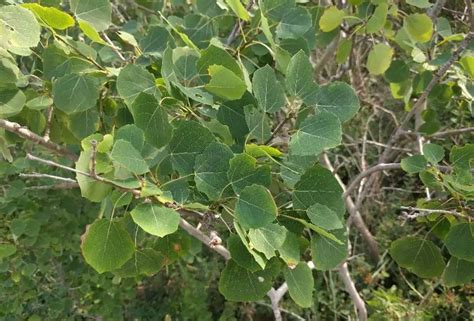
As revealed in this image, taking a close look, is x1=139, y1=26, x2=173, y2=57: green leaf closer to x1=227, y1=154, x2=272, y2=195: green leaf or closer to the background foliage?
the background foliage

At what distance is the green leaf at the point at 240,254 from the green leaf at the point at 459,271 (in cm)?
42

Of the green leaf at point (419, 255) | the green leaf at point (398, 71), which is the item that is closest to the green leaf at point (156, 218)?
the green leaf at point (419, 255)

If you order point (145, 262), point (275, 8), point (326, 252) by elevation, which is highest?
point (275, 8)

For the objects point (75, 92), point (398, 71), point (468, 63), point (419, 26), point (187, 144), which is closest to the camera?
point (187, 144)

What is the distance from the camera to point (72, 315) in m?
1.66

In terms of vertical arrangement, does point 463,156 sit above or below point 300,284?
above

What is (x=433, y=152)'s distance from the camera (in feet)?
2.89

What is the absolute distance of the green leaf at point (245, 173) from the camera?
65cm

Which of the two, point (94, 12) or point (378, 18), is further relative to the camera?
point (378, 18)

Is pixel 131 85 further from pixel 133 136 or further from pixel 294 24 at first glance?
pixel 294 24

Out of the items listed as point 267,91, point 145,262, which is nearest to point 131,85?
point 267,91

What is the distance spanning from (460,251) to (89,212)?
1044 millimetres

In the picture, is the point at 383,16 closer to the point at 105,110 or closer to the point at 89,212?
the point at 105,110

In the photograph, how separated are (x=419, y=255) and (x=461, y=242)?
0.14 m
